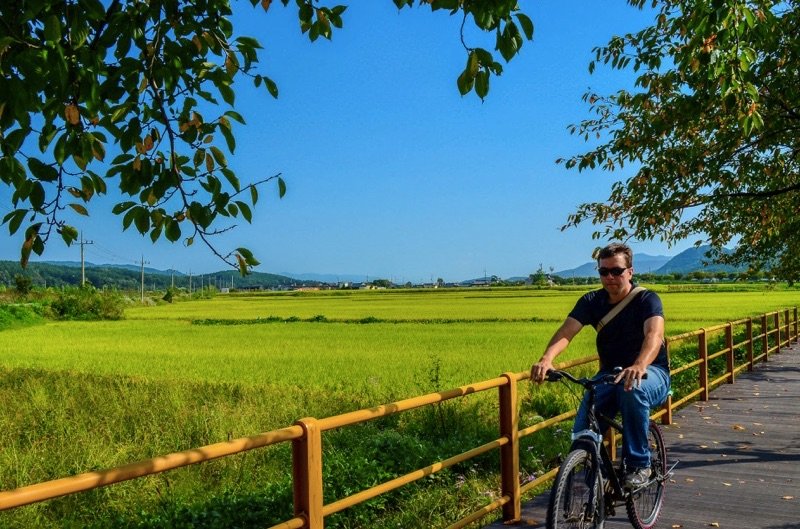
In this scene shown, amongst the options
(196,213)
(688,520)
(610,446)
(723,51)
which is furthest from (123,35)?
(610,446)

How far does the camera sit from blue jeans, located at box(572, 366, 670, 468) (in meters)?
4.40

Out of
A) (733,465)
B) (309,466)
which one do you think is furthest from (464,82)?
(733,465)

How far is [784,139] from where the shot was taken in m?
10.5

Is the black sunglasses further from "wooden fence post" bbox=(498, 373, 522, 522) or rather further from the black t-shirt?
"wooden fence post" bbox=(498, 373, 522, 522)

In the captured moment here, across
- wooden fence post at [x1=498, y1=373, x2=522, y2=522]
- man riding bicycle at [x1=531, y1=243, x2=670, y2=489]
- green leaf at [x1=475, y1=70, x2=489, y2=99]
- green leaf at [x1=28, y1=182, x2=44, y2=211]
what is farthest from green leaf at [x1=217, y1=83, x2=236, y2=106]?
wooden fence post at [x1=498, y1=373, x2=522, y2=522]

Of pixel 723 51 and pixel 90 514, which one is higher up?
pixel 723 51

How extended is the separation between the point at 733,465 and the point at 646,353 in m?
3.67

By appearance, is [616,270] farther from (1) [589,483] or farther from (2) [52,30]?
(2) [52,30]

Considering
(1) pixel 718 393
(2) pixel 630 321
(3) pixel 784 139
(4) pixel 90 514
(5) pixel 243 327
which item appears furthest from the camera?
(5) pixel 243 327

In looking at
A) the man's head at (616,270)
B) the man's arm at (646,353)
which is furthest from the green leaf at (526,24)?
the man's arm at (646,353)

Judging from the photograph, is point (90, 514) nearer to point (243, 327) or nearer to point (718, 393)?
point (718, 393)

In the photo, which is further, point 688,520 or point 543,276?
point 543,276

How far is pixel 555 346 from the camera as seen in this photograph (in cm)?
455

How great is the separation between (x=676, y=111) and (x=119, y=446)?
8407mm
